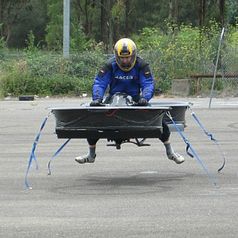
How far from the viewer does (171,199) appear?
8.72 m

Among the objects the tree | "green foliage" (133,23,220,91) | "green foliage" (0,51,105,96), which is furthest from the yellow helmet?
the tree

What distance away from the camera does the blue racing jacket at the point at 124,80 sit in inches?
401

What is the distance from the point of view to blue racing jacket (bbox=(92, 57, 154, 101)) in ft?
33.4

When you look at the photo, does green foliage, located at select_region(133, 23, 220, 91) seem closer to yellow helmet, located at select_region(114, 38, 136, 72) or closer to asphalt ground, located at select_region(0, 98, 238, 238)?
asphalt ground, located at select_region(0, 98, 238, 238)

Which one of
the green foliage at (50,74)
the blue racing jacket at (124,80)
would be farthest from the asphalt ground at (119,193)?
the green foliage at (50,74)

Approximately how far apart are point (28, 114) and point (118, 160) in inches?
436

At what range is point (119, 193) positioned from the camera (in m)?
9.18

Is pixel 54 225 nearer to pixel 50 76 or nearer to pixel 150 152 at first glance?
pixel 150 152

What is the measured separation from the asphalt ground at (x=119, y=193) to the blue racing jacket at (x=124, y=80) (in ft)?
3.68

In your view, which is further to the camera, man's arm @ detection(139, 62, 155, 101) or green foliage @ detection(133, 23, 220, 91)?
green foliage @ detection(133, 23, 220, 91)

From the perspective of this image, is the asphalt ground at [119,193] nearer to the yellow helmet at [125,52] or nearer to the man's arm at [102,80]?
the man's arm at [102,80]

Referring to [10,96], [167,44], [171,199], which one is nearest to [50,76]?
[10,96]

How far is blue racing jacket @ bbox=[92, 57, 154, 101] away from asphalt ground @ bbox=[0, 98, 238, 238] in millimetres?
1120

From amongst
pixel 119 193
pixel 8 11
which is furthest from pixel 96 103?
pixel 8 11
